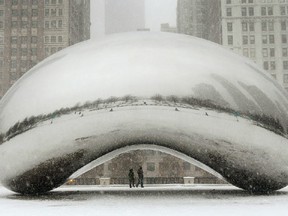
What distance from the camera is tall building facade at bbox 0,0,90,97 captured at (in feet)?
314

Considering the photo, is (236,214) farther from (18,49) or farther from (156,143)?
(18,49)

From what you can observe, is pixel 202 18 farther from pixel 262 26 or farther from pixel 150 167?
pixel 150 167

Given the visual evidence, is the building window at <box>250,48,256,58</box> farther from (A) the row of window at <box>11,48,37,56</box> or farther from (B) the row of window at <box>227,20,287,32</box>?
(A) the row of window at <box>11,48,37,56</box>

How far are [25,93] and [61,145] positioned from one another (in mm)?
1551

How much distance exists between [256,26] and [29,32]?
44895mm

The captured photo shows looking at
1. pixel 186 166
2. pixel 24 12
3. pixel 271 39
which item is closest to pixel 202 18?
pixel 271 39

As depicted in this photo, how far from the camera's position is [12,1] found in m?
98.0

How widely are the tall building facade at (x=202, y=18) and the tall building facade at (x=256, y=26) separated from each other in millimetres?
2774

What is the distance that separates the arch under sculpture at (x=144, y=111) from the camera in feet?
34.3

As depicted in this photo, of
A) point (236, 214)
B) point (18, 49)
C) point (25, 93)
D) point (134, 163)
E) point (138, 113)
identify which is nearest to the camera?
point (236, 214)

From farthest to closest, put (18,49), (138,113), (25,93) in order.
→ (18,49) < (25,93) < (138,113)

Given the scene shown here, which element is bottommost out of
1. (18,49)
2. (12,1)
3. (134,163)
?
(134,163)

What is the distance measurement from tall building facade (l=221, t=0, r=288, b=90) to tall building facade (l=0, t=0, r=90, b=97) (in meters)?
32.0

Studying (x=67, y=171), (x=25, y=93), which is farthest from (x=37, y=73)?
(x=67, y=171)
